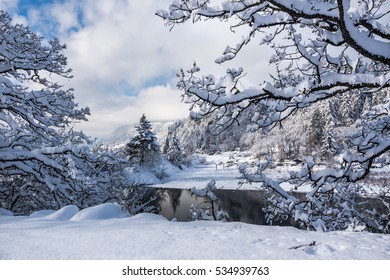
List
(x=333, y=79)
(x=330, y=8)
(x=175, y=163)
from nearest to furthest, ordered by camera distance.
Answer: (x=330, y=8), (x=333, y=79), (x=175, y=163)

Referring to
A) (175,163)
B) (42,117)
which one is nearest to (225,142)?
(175,163)

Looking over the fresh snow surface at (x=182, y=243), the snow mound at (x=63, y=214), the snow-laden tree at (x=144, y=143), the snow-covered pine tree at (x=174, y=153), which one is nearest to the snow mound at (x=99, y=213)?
the snow mound at (x=63, y=214)

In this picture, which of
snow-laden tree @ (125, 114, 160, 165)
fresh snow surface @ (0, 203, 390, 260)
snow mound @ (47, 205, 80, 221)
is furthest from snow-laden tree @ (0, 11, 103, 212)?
snow-laden tree @ (125, 114, 160, 165)

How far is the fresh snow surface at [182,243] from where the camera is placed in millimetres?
2578

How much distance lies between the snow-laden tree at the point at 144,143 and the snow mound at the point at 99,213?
37.6 meters

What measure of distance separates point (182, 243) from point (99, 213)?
2.80 m

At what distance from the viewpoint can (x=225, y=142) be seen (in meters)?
124

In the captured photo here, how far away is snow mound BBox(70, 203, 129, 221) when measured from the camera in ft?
16.1

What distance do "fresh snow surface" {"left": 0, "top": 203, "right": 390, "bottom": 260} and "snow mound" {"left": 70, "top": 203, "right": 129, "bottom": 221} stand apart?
4.18 feet

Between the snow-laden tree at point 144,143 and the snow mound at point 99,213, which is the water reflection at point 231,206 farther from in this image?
the snow-laden tree at point 144,143

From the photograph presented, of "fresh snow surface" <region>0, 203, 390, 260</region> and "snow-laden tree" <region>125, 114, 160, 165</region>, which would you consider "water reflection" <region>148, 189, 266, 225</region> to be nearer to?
"snow-laden tree" <region>125, 114, 160, 165</region>

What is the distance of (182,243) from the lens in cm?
288
